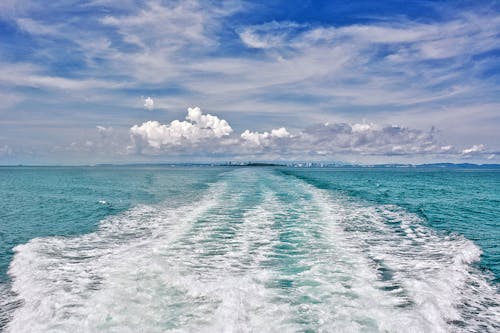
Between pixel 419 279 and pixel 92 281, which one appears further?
pixel 419 279

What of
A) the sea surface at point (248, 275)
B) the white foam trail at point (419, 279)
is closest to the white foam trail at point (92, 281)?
the sea surface at point (248, 275)

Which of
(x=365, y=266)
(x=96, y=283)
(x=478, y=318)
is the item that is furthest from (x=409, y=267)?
(x=96, y=283)

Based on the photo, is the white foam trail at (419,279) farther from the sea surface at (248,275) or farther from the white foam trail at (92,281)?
the white foam trail at (92,281)

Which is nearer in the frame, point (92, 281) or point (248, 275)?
point (92, 281)

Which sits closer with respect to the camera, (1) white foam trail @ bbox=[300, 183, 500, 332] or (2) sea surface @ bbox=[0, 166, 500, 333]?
(2) sea surface @ bbox=[0, 166, 500, 333]

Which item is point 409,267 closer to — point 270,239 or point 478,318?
point 478,318

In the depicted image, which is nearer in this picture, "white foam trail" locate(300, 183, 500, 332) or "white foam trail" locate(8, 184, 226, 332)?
"white foam trail" locate(8, 184, 226, 332)

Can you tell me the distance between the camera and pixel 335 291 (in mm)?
8805

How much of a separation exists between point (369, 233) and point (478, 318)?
8649 millimetres

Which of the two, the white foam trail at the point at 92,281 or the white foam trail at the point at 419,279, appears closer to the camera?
the white foam trail at the point at 92,281

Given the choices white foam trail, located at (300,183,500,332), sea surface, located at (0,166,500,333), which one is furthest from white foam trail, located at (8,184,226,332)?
white foam trail, located at (300,183,500,332)

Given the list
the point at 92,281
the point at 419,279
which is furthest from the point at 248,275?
the point at 419,279

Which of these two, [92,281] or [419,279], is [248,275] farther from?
[419,279]

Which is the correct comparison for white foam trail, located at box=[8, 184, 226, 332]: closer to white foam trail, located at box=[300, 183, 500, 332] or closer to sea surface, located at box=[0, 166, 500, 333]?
sea surface, located at box=[0, 166, 500, 333]
